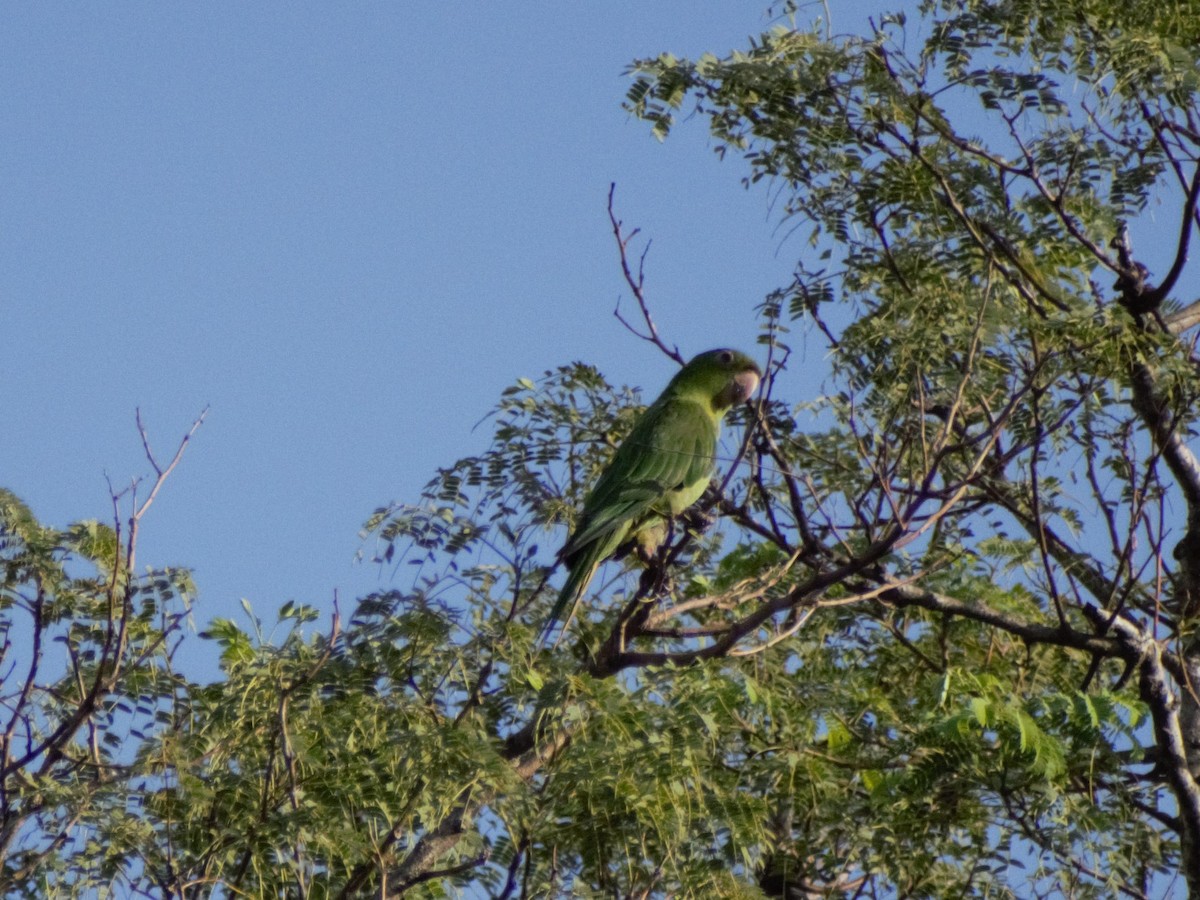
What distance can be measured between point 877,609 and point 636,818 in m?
1.76

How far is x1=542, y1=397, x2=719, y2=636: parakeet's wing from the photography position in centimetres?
475

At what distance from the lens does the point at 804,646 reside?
544cm

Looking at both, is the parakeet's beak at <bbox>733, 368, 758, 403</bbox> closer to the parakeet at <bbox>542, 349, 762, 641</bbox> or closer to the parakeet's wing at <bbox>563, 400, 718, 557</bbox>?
the parakeet at <bbox>542, 349, 762, 641</bbox>

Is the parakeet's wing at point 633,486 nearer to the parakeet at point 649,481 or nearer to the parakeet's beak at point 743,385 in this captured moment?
the parakeet at point 649,481

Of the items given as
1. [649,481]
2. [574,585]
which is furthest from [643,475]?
[574,585]

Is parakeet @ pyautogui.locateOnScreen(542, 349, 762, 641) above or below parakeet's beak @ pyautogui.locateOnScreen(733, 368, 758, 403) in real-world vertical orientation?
below

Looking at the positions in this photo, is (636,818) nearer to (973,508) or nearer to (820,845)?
(820,845)

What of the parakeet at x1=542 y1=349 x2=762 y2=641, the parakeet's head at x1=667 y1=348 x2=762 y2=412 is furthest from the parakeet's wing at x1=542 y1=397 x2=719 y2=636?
the parakeet's head at x1=667 y1=348 x2=762 y2=412

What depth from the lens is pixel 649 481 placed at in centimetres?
505

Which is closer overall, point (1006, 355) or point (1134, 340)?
point (1134, 340)

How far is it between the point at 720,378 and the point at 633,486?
1.41m

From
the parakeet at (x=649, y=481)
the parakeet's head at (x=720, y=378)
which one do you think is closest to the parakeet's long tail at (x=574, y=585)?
the parakeet at (x=649, y=481)

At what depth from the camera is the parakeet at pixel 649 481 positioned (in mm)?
4781

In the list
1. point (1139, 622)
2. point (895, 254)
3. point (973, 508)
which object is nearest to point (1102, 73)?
point (895, 254)
